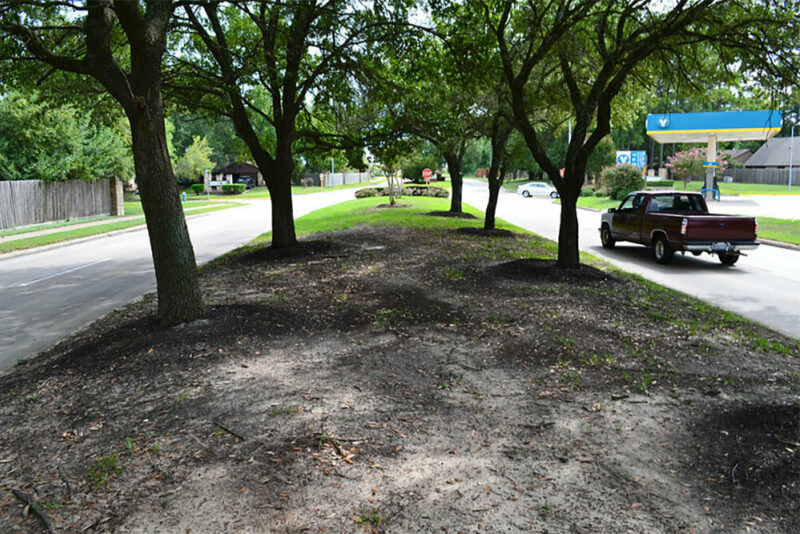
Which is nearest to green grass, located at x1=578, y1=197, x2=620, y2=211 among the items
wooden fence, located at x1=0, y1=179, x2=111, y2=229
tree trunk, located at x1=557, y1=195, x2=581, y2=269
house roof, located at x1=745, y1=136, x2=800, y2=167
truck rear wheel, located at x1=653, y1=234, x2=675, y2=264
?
truck rear wheel, located at x1=653, y1=234, x2=675, y2=264

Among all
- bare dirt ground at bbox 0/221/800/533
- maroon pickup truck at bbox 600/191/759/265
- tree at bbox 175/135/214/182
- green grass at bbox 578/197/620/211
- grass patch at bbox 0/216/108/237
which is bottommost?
bare dirt ground at bbox 0/221/800/533

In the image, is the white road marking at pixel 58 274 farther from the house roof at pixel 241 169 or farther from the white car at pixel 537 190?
the house roof at pixel 241 169

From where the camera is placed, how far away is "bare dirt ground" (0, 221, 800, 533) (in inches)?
141

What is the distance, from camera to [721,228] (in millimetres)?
13203

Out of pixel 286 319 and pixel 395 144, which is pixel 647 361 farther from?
pixel 395 144

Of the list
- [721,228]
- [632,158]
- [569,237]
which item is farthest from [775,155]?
[569,237]

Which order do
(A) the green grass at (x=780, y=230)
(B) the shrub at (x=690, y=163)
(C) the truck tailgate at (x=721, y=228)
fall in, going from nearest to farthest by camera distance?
(C) the truck tailgate at (x=721, y=228)
(A) the green grass at (x=780, y=230)
(B) the shrub at (x=690, y=163)

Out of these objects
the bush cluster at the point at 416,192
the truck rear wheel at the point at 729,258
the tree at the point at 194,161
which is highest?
the tree at the point at 194,161

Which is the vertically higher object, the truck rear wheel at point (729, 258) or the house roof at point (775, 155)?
the house roof at point (775, 155)

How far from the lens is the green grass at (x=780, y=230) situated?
1827 cm

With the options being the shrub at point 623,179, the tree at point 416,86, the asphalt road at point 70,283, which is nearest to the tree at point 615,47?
the tree at point 416,86

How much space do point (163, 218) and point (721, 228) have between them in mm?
11807

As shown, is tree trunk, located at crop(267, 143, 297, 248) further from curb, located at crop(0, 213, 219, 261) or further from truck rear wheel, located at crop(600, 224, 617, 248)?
truck rear wheel, located at crop(600, 224, 617, 248)

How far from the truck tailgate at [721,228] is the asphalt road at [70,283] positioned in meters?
11.9
